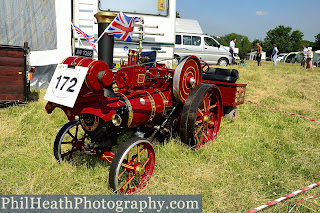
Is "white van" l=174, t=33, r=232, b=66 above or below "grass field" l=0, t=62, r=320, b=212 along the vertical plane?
above

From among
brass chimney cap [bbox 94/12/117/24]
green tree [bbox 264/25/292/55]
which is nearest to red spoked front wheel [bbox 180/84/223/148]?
brass chimney cap [bbox 94/12/117/24]

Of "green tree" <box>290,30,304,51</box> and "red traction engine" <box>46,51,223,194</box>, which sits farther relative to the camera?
"green tree" <box>290,30,304,51</box>

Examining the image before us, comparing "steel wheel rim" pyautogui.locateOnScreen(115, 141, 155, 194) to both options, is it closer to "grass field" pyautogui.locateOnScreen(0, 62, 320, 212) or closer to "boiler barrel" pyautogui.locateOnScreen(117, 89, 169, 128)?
"grass field" pyautogui.locateOnScreen(0, 62, 320, 212)

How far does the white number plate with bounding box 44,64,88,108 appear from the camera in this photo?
239cm

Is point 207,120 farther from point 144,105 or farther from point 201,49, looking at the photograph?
point 201,49

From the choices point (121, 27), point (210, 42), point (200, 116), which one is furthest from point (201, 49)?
point (121, 27)

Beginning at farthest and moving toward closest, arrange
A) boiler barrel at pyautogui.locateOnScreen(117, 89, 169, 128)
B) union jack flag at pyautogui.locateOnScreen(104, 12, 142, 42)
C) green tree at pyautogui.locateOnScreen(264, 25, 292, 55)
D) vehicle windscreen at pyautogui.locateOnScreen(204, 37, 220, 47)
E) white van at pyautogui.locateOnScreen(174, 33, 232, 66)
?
green tree at pyautogui.locateOnScreen(264, 25, 292, 55) < vehicle windscreen at pyautogui.locateOnScreen(204, 37, 220, 47) < white van at pyautogui.locateOnScreen(174, 33, 232, 66) < union jack flag at pyautogui.locateOnScreen(104, 12, 142, 42) < boiler barrel at pyautogui.locateOnScreen(117, 89, 169, 128)

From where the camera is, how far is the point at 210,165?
10.7 ft

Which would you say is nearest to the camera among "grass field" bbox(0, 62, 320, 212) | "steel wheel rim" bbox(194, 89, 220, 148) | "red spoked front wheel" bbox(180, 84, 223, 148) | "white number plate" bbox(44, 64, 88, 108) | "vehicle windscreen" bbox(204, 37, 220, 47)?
"white number plate" bbox(44, 64, 88, 108)

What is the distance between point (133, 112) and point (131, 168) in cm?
69

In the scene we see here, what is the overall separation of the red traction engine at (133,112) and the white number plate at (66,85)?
0.08 m

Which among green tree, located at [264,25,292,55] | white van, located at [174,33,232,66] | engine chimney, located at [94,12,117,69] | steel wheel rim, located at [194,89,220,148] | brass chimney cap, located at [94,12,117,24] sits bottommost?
steel wheel rim, located at [194,89,220,148]

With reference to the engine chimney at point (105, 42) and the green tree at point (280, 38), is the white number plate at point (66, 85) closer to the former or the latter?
the engine chimney at point (105, 42)

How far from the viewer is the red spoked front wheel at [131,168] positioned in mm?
2459
